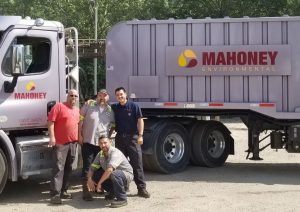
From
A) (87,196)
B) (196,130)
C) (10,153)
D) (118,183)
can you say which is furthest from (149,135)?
(10,153)

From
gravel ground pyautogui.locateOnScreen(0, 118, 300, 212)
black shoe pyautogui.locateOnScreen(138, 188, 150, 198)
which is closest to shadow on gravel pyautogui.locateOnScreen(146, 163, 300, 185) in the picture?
gravel ground pyautogui.locateOnScreen(0, 118, 300, 212)

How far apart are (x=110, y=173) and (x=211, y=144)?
14.7 ft

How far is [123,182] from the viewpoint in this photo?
8273mm

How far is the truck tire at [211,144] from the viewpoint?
38.9 feet

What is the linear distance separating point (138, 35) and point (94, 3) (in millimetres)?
25796

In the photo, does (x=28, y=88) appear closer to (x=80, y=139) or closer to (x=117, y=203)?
(x=80, y=139)

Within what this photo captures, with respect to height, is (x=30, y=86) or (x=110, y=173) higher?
(x=30, y=86)

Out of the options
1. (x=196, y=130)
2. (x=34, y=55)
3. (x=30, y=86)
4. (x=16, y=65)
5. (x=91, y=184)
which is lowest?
(x=91, y=184)

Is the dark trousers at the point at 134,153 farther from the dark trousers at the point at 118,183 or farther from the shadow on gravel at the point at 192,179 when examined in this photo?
the shadow on gravel at the point at 192,179

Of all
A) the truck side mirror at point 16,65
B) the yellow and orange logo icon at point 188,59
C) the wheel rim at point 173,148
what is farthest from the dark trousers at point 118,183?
the yellow and orange logo icon at point 188,59

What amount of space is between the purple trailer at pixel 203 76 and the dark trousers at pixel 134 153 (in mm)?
1992

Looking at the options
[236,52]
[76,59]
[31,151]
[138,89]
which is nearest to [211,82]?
[236,52]

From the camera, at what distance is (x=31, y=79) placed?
8.73 metres

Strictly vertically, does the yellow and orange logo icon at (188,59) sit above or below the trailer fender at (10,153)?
above
